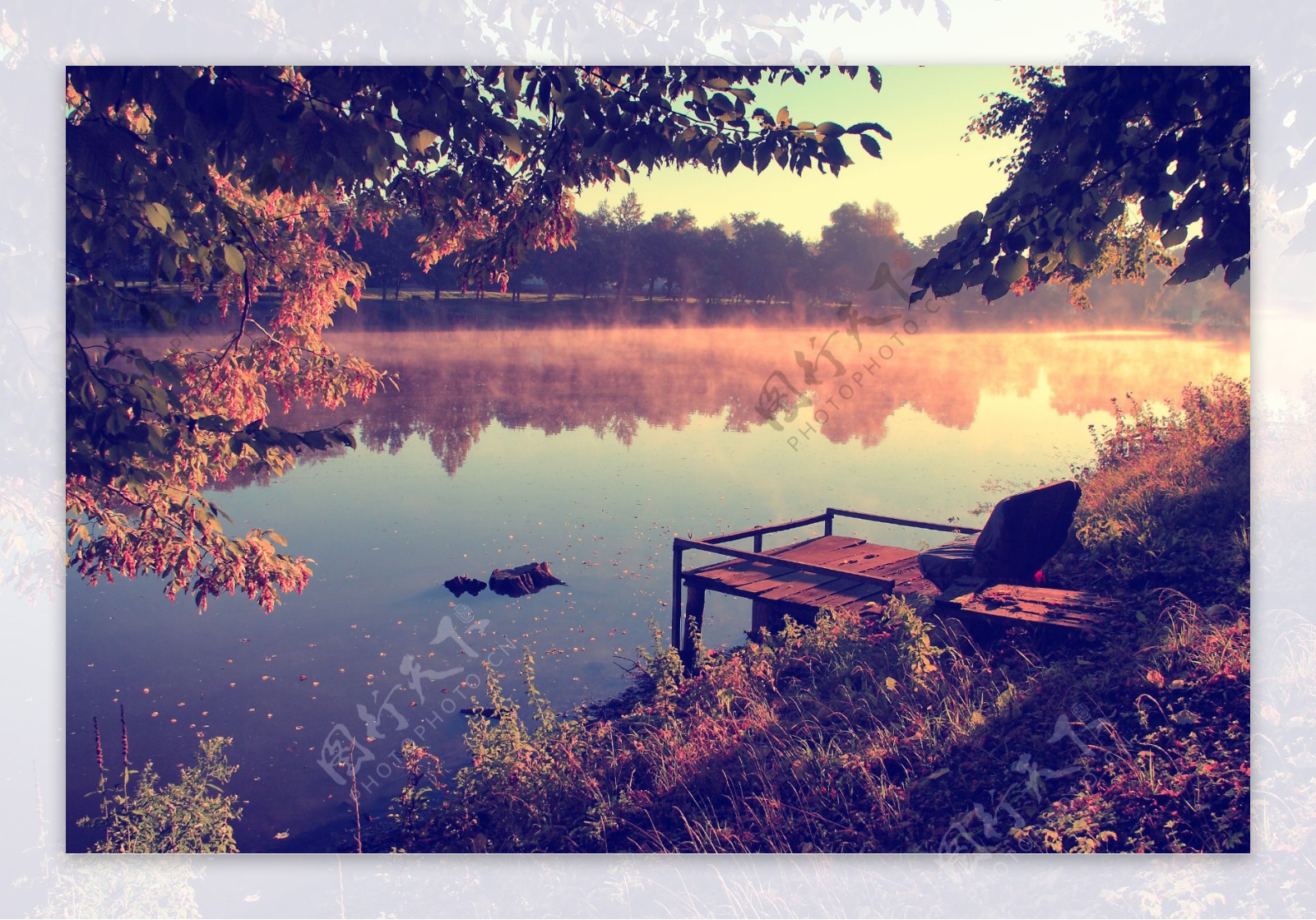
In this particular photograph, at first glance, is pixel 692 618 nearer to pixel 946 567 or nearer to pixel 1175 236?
pixel 946 567

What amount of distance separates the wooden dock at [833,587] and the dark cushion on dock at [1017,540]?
164mm

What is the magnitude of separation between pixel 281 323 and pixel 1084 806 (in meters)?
6.09

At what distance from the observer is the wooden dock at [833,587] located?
6363 mm

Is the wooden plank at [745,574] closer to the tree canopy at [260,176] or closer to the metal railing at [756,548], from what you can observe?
the metal railing at [756,548]

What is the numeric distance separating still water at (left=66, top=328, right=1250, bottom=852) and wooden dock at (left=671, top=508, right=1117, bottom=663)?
1146 mm

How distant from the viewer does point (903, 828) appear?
177 inches

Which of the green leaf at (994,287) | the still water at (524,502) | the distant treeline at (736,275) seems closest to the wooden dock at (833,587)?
the still water at (524,502)

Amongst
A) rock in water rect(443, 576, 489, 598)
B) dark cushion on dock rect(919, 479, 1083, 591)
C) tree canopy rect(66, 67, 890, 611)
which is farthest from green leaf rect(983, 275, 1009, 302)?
rock in water rect(443, 576, 489, 598)

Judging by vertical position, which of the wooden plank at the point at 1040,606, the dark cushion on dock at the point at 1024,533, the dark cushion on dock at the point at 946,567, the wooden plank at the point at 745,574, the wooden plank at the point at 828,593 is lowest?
the wooden plank at the point at 828,593

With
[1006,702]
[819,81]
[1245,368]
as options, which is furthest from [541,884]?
[1245,368]

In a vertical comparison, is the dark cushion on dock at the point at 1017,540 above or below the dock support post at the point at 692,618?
above

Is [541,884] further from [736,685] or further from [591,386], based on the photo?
[591,386]

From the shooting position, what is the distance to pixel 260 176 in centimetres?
392

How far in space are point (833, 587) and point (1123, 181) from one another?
5304mm
